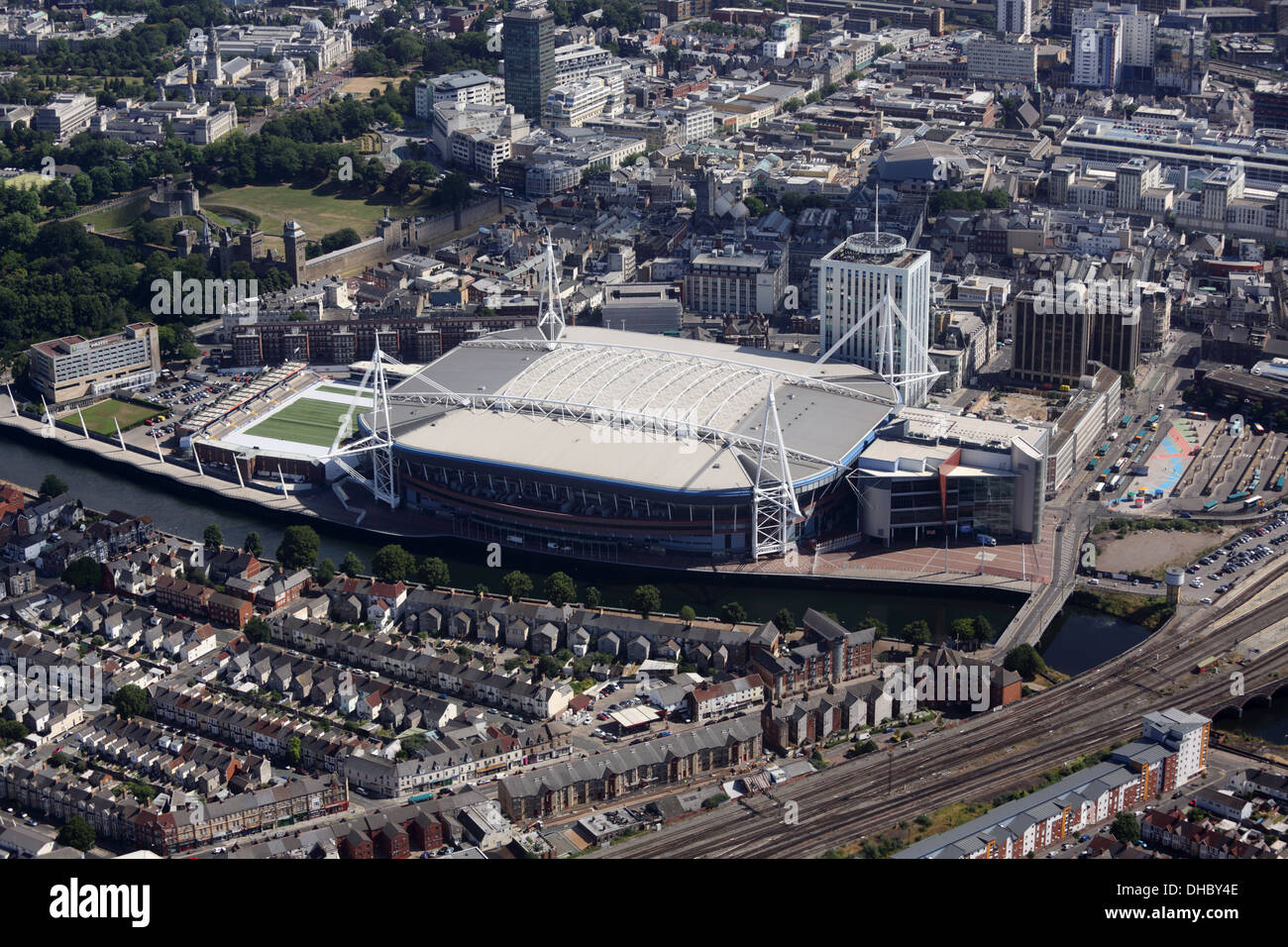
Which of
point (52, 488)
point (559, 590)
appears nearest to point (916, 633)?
point (559, 590)

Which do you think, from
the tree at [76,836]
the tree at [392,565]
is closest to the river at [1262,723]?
→ the tree at [392,565]

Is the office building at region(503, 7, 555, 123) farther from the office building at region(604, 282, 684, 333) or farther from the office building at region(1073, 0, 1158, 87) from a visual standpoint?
the office building at region(604, 282, 684, 333)

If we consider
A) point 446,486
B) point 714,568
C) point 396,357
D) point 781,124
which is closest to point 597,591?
point 714,568

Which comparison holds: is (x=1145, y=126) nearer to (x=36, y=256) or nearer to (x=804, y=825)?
(x=36, y=256)

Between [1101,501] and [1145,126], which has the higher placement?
[1145,126]

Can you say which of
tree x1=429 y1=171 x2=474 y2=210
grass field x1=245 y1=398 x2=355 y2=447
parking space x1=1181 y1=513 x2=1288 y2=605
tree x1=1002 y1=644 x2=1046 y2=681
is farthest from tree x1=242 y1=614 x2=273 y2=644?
tree x1=429 y1=171 x2=474 y2=210

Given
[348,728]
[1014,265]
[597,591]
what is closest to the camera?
[348,728]

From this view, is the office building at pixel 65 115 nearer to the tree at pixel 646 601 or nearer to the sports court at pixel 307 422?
the sports court at pixel 307 422
